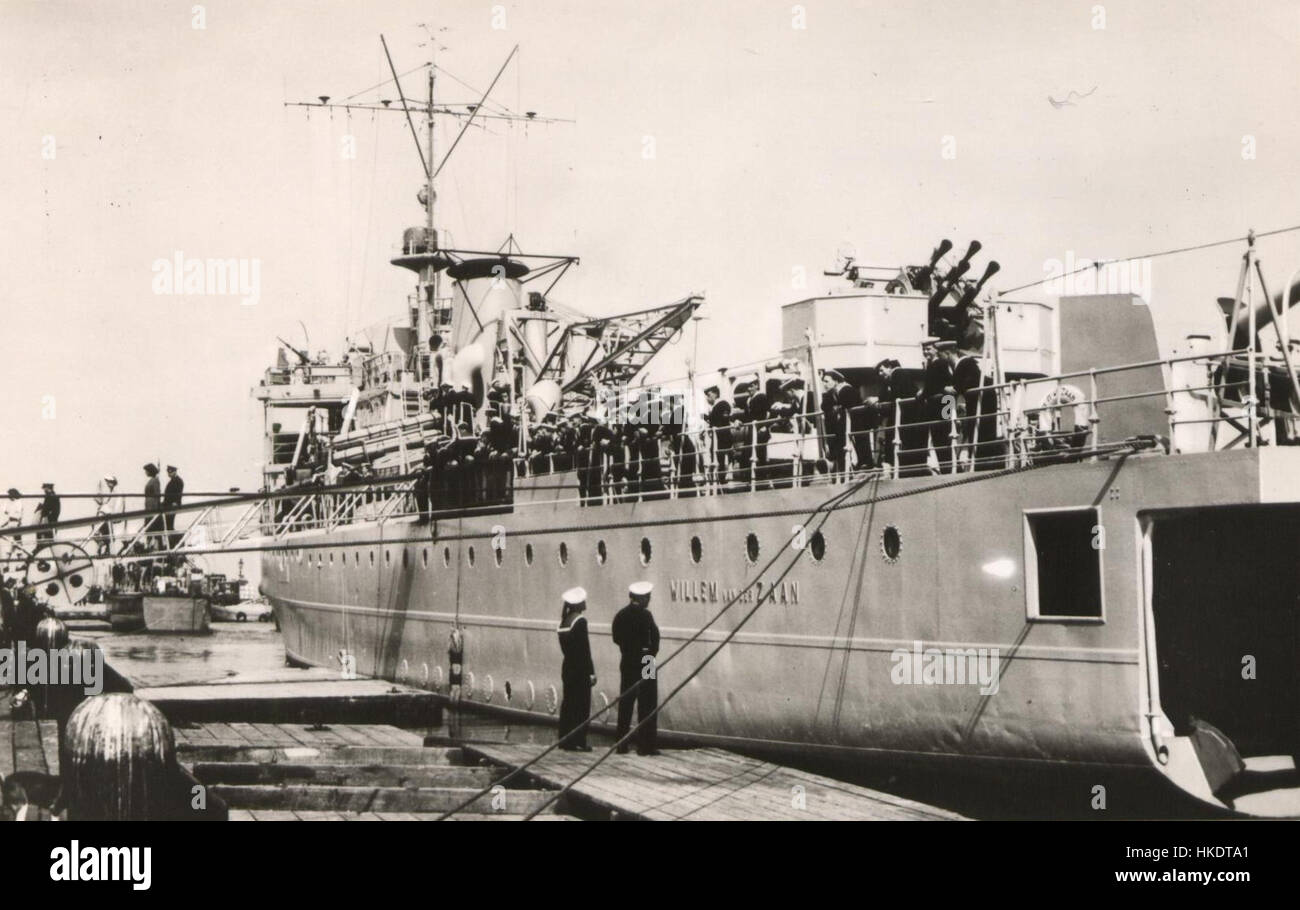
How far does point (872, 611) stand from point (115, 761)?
7.57 meters

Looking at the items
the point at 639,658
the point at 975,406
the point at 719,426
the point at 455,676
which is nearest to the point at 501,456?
the point at 455,676

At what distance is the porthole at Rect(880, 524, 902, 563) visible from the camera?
1289cm

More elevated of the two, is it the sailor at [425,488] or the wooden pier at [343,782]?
the sailor at [425,488]

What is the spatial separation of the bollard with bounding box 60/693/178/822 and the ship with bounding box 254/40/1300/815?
3594 millimetres

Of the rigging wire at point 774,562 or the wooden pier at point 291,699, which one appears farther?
the wooden pier at point 291,699

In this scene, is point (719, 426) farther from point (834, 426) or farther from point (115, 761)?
point (115, 761)

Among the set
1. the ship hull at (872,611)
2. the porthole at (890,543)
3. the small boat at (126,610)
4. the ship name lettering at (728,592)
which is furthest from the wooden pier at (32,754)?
the small boat at (126,610)

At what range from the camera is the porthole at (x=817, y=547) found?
45.0 ft

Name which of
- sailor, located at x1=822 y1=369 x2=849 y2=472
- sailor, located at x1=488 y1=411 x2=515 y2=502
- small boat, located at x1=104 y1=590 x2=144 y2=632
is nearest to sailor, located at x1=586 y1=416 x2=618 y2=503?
sailor, located at x1=488 y1=411 x2=515 y2=502

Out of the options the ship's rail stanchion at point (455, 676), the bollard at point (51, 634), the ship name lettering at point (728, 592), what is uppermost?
the ship name lettering at point (728, 592)

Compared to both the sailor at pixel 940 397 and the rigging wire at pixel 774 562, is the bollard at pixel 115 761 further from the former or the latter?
the sailor at pixel 940 397

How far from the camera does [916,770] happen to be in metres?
12.5

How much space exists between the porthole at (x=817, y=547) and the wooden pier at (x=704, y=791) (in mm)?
2270
